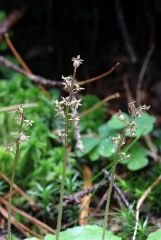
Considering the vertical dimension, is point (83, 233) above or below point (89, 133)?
below

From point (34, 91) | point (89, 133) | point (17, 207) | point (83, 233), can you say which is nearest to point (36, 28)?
point (34, 91)

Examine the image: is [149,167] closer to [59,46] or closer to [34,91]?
[34,91]

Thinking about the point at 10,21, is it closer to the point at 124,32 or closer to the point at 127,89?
the point at 124,32

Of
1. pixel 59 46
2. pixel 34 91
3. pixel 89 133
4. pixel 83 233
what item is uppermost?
pixel 59 46

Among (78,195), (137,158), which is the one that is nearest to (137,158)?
(137,158)

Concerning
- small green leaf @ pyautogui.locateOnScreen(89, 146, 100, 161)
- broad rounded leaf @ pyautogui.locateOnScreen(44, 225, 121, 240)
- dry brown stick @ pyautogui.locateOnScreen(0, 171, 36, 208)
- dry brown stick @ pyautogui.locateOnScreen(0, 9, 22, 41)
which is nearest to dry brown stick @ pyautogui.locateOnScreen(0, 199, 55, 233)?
dry brown stick @ pyautogui.locateOnScreen(0, 171, 36, 208)

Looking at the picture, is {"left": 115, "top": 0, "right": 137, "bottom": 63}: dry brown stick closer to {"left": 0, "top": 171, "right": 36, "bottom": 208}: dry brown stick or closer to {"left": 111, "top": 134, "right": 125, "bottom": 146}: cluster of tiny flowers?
{"left": 0, "top": 171, "right": 36, "bottom": 208}: dry brown stick

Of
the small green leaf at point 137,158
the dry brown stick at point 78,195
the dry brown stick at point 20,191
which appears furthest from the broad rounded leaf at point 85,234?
the small green leaf at point 137,158

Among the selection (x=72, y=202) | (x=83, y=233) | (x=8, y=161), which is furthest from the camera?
(x=8, y=161)
